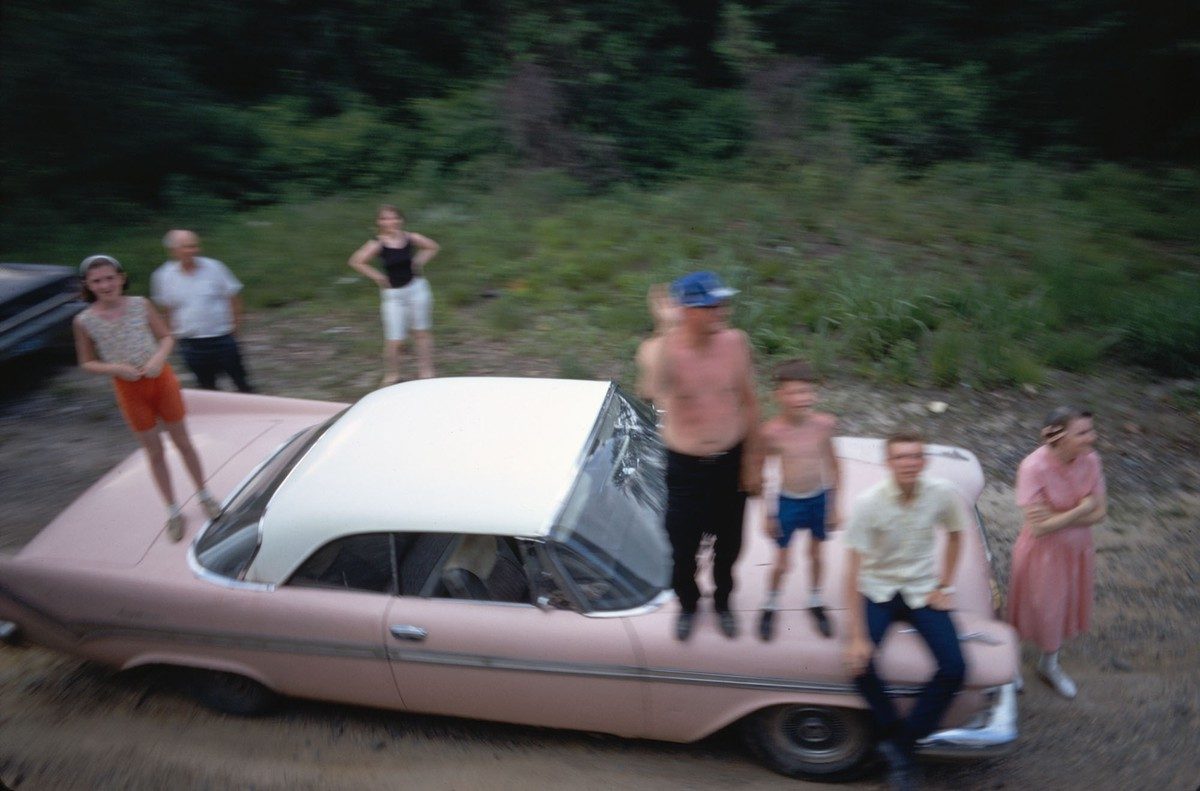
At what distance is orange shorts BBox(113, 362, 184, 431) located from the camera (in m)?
4.52

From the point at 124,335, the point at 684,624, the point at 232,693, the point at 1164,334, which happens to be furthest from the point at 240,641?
the point at 1164,334

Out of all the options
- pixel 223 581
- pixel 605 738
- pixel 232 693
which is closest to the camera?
pixel 223 581

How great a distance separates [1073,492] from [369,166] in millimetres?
9904

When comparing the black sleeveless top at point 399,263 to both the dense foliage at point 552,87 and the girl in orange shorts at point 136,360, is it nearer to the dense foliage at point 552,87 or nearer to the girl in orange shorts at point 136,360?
the girl in orange shorts at point 136,360

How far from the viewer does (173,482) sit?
4.71m

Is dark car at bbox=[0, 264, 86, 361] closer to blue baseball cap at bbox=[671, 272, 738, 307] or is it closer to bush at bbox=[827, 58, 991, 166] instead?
blue baseball cap at bbox=[671, 272, 738, 307]

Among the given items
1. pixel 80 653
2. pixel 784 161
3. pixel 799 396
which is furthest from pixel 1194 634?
pixel 784 161

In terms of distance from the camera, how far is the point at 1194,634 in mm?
4543

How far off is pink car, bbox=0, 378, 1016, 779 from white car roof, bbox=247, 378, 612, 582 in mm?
10

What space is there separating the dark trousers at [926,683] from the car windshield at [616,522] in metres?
0.86

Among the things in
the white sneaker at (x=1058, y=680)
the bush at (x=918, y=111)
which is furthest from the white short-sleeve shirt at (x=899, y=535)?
the bush at (x=918, y=111)

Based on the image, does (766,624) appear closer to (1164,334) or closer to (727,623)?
(727,623)

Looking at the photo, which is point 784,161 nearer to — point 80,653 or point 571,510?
point 571,510

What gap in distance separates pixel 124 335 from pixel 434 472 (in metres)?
1.77
